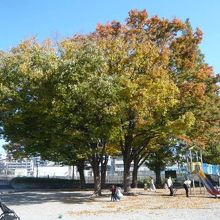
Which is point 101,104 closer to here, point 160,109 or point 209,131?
point 160,109

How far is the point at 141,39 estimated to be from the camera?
30812 millimetres

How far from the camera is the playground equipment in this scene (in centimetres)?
2881

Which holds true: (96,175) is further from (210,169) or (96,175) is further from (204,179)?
(210,169)

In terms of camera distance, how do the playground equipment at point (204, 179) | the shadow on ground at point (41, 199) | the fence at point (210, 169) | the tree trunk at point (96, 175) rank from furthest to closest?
the fence at point (210, 169), the tree trunk at point (96, 175), the playground equipment at point (204, 179), the shadow on ground at point (41, 199)

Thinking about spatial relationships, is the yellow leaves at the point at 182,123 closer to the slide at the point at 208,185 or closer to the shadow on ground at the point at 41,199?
the slide at the point at 208,185

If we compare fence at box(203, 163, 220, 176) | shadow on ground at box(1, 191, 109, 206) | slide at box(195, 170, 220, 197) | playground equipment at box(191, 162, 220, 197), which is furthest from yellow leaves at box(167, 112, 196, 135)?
shadow on ground at box(1, 191, 109, 206)

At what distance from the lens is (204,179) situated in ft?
101

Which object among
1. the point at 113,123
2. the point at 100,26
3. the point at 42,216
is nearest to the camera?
the point at 42,216

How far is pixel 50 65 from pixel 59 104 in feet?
7.97

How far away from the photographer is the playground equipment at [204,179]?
94.5 feet

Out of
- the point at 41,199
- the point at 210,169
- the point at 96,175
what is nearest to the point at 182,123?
the point at 96,175

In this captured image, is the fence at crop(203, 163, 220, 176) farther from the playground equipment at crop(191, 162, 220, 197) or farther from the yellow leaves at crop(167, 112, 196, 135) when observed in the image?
the yellow leaves at crop(167, 112, 196, 135)

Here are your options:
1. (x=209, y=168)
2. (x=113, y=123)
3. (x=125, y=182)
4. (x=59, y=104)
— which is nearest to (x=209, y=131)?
(x=209, y=168)

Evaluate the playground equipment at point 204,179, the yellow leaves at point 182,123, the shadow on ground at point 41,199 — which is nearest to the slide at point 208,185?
the playground equipment at point 204,179
